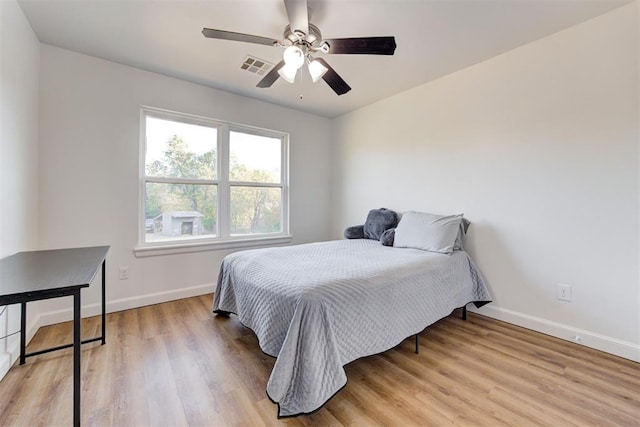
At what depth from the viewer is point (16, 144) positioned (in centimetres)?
192

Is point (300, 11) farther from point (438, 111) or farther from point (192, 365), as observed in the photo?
point (192, 365)

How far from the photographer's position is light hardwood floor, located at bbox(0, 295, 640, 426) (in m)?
1.38

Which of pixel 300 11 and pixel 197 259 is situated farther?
pixel 197 259

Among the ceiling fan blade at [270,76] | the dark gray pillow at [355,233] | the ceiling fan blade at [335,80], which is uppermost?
the ceiling fan blade at [270,76]

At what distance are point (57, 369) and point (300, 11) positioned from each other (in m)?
2.69

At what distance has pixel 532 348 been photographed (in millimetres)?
2049

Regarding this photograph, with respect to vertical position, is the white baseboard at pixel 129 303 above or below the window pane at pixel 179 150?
below

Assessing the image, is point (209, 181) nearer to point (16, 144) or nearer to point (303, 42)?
point (16, 144)

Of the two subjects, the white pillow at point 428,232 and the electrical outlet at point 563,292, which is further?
the white pillow at point 428,232

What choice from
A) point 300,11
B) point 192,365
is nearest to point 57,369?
point 192,365

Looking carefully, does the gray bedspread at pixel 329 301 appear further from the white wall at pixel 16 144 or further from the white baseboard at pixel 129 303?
the white wall at pixel 16 144

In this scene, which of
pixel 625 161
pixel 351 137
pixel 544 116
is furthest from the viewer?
pixel 351 137

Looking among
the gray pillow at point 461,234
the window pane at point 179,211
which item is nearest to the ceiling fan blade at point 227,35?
the window pane at point 179,211

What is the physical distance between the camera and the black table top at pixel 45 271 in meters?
1.11
